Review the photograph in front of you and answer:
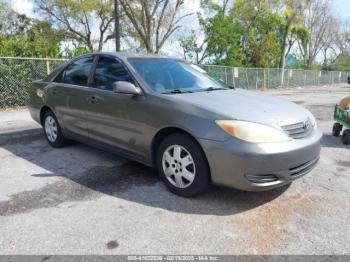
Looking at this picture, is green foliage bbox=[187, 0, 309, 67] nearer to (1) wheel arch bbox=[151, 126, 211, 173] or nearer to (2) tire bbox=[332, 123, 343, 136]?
(2) tire bbox=[332, 123, 343, 136]

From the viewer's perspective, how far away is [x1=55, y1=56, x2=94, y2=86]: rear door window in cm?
479

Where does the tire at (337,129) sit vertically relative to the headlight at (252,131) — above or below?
below

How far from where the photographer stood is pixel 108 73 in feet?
14.6

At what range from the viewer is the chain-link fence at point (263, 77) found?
818 inches

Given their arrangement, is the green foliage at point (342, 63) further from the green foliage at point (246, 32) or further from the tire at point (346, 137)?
the tire at point (346, 137)

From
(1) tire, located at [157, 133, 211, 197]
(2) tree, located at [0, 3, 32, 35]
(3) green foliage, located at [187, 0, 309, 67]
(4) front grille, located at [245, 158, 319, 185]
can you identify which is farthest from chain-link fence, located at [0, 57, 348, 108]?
(2) tree, located at [0, 3, 32, 35]

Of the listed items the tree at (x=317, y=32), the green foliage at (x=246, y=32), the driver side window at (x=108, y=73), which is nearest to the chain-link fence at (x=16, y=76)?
the driver side window at (x=108, y=73)

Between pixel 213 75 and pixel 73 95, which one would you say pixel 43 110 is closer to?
pixel 73 95

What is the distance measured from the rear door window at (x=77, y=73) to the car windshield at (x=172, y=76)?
0.84 m

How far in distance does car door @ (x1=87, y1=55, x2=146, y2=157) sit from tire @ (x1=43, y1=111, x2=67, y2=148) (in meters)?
1.00


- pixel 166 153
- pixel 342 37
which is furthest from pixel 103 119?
pixel 342 37

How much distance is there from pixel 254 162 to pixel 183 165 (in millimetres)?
787

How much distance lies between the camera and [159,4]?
25.2 metres

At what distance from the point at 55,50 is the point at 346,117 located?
10.2 meters
